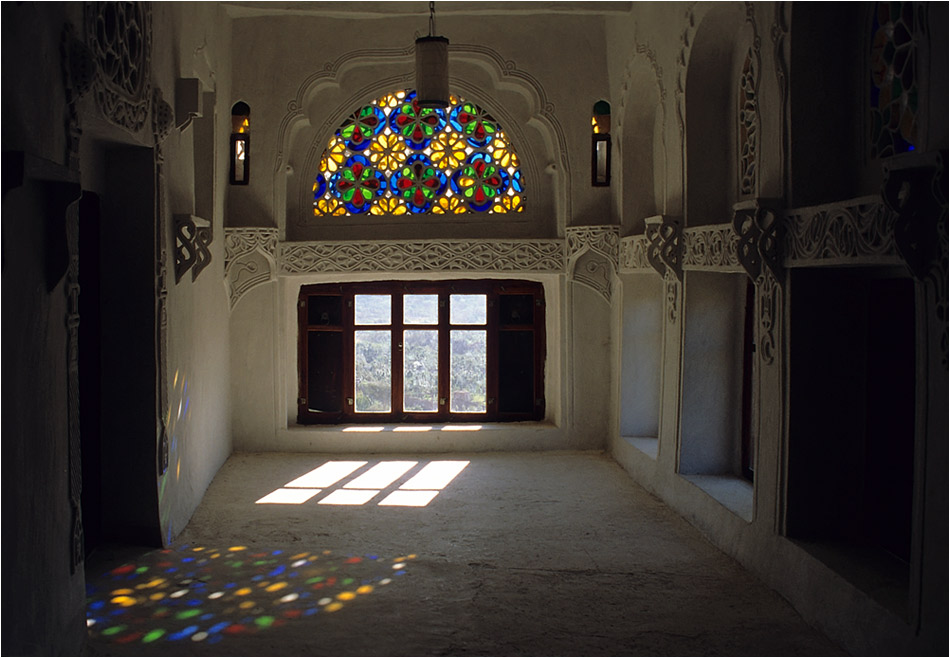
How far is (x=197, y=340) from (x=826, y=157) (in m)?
4.45

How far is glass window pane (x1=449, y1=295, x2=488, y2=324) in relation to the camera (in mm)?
9305

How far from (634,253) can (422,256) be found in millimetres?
1990

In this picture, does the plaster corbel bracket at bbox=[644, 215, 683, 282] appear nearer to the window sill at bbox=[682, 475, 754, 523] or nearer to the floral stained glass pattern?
the window sill at bbox=[682, 475, 754, 523]

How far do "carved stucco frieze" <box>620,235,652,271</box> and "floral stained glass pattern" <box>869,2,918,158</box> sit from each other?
273 cm

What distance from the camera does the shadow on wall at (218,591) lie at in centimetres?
450

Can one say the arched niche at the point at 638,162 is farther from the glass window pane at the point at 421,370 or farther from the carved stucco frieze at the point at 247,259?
the carved stucco frieze at the point at 247,259

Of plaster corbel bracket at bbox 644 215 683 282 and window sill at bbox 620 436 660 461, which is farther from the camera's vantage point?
window sill at bbox 620 436 660 461

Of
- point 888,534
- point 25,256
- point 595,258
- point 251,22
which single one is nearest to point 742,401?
point 888,534

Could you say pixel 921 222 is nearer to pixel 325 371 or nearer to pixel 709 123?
pixel 709 123

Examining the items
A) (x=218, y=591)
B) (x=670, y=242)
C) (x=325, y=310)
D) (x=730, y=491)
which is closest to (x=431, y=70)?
(x=670, y=242)

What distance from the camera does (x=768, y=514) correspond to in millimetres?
5176

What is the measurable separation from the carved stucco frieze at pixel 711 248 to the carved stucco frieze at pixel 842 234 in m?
0.52

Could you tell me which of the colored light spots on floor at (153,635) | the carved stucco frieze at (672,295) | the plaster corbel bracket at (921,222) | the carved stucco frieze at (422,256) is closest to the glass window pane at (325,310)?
the carved stucco frieze at (422,256)

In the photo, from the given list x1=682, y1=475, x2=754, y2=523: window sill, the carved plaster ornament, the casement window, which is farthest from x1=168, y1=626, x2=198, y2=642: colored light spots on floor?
the casement window
